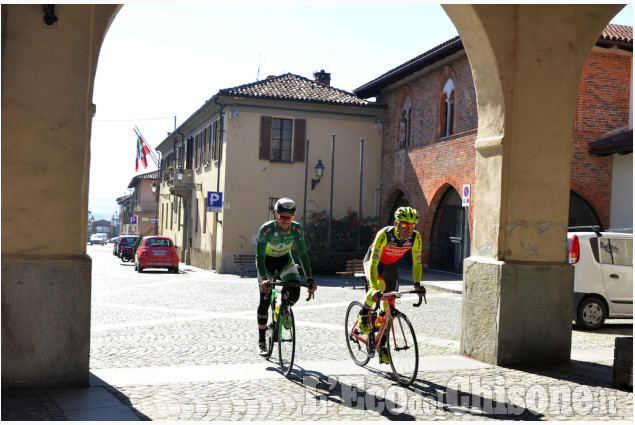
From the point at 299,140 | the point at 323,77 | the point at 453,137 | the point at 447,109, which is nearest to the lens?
the point at 453,137

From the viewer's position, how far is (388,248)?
291 inches

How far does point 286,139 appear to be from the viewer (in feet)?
97.8

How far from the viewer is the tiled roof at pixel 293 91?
95.7 ft

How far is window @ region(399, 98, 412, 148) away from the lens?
92.6 ft

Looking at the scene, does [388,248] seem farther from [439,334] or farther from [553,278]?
[439,334]

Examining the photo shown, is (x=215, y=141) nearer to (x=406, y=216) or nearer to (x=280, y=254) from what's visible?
(x=280, y=254)

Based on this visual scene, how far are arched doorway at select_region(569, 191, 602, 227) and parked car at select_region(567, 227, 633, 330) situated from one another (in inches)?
358

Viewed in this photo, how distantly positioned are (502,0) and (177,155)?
1425 inches

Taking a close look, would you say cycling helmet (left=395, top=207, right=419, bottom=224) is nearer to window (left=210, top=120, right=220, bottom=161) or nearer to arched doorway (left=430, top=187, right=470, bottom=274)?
arched doorway (left=430, top=187, right=470, bottom=274)

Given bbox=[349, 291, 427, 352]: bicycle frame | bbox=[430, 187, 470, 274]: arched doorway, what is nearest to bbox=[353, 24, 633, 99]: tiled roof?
bbox=[430, 187, 470, 274]: arched doorway

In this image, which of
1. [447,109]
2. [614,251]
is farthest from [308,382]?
[447,109]

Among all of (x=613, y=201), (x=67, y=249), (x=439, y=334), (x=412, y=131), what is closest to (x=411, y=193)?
(x=412, y=131)

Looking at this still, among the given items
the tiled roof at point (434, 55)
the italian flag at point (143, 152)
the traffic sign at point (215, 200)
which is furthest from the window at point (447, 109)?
the italian flag at point (143, 152)

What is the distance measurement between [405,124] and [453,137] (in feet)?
15.3
